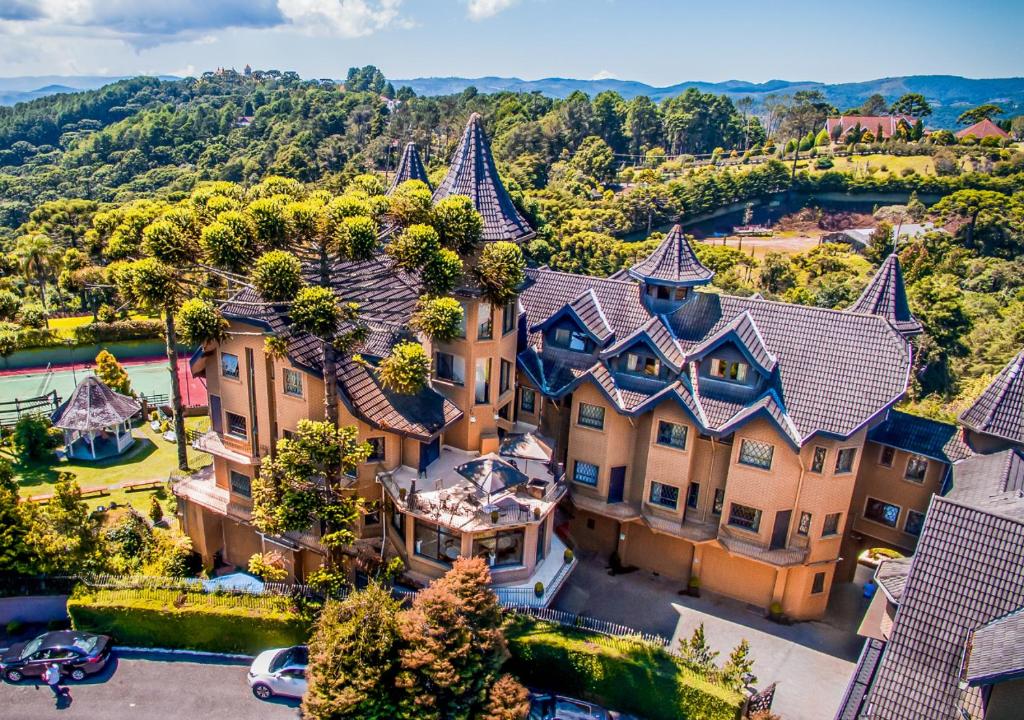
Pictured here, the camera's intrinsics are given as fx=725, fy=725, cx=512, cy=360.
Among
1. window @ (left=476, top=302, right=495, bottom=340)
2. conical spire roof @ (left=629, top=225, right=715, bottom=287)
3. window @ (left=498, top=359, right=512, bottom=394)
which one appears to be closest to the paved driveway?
window @ (left=498, top=359, right=512, bottom=394)

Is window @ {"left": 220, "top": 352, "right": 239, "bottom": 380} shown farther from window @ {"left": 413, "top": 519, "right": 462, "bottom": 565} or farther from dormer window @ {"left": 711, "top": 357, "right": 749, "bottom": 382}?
dormer window @ {"left": 711, "top": 357, "right": 749, "bottom": 382}

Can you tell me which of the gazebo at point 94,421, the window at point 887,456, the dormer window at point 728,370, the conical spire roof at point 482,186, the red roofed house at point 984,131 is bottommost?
the gazebo at point 94,421

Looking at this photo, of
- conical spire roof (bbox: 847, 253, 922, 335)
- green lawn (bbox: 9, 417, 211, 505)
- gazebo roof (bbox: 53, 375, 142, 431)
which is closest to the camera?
conical spire roof (bbox: 847, 253, 922, 335)

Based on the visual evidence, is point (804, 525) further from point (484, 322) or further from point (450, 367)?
point (450, 367)

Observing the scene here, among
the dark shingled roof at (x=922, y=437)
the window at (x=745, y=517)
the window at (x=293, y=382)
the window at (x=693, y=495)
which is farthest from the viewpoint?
the window at (x=693, y=495)

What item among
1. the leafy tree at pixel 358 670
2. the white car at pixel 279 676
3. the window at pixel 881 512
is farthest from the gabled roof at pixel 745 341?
the white car at pixel 279 676

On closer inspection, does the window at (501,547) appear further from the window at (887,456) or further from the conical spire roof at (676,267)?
the window at (887,456)
